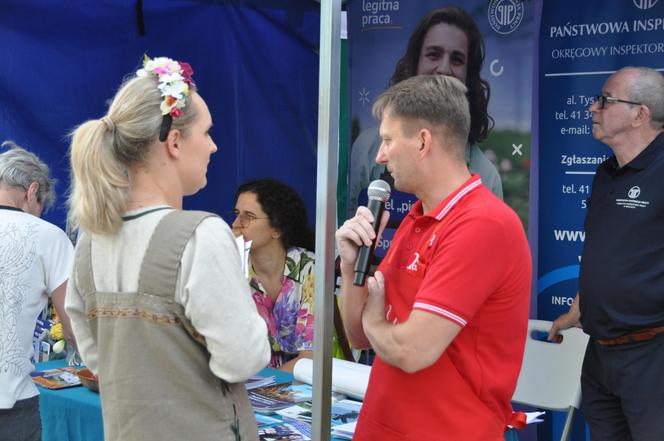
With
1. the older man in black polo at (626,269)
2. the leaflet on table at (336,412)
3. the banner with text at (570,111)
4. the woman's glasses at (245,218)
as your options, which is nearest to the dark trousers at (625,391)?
the older man in black polo at (626,269)

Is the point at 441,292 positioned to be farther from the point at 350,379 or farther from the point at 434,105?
the point at 350,379

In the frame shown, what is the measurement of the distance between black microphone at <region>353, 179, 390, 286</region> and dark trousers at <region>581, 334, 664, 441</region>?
A: 4.77 feet

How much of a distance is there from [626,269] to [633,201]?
0.82 feet

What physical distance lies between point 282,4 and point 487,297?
3.07m

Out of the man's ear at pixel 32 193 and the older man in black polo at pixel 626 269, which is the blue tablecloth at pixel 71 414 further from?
the older man in black polo at pixel 626 269

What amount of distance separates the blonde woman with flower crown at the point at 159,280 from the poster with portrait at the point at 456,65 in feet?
7.53

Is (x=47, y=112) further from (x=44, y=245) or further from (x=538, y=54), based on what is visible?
(x=538, y=54)

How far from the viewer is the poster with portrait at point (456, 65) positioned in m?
3.52

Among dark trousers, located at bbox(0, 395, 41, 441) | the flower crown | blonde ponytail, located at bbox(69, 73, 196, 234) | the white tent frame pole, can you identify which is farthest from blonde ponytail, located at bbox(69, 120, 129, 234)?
dark trousers, located at bbox(0, 395, 41, 441)

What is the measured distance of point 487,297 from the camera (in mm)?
1584

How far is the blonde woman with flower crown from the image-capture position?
1398 mm

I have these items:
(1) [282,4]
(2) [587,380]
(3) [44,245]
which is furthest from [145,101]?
(1) [282,4]

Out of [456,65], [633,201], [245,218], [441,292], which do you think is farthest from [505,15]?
[441,292]

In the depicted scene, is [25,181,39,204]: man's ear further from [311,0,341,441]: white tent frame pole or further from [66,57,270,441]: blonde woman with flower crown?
[311,0,341,441]: white tent frame pole
